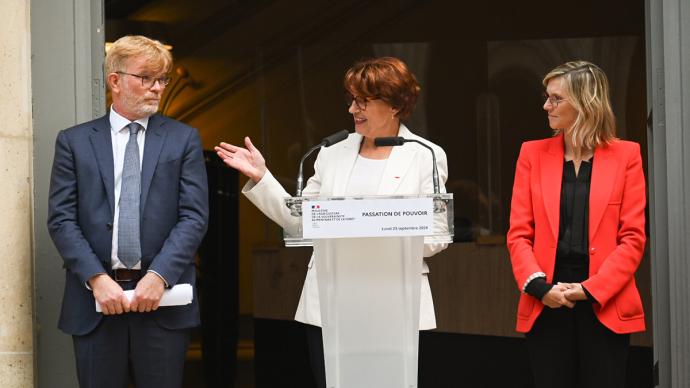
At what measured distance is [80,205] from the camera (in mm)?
3502

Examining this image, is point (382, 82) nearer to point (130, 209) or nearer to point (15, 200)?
point (130, 209)

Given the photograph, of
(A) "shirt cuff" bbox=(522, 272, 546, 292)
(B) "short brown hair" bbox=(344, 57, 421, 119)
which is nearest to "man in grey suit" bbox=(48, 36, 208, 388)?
(B) "short brown hair" bbox=(344, 57, 421, 119)

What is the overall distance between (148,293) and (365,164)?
2.81 feet

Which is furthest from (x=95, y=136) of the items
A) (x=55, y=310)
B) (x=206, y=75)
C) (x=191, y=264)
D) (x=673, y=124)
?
(x=206, y=75)

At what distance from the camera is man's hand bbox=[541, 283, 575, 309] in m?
3.40

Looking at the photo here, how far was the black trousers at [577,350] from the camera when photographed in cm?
343

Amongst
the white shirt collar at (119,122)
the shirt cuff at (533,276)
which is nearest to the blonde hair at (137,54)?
the white shirt collar at (119,122)

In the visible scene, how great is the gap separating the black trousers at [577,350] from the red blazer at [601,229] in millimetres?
41

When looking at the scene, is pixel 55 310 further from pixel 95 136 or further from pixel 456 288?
pixel 456 288

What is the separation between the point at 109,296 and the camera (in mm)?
3318

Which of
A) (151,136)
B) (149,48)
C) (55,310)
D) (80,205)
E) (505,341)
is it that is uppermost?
(149,48)

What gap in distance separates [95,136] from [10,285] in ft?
2.30

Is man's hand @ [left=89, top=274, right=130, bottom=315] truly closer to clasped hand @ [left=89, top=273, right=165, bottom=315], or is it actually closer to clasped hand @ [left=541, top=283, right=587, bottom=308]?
clasped hand @ [left=89, top=273, right=165, bottom=315]

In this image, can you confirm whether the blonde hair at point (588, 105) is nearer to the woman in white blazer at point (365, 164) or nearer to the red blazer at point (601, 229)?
the red blazer at point (601, 229)
